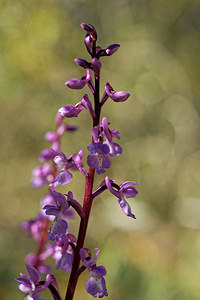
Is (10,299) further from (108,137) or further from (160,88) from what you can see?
(160,88)

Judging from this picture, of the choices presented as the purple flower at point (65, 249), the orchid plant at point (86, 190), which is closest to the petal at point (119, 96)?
the orchid plant at point (86, 190)

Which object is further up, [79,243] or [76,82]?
[76,82]

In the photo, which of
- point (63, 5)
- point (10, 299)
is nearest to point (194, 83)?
point (63, 5)

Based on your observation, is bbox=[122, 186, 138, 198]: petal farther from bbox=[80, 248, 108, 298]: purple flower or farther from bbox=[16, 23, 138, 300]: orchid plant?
bbox=[80, 248, 108, 298]: purple flower

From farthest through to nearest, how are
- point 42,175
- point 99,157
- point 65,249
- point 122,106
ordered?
Result: point 122,106 → point 42,175 → point 65,249 → point 99,157

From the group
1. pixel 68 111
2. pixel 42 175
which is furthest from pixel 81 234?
pixel 42 175

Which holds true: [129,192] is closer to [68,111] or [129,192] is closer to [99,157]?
[99,157]

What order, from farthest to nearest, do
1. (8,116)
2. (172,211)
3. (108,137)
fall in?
(8,116) < (172,211) < (108,137)

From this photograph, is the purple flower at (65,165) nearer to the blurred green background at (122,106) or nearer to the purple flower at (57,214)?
the purple flower at (57,214)
